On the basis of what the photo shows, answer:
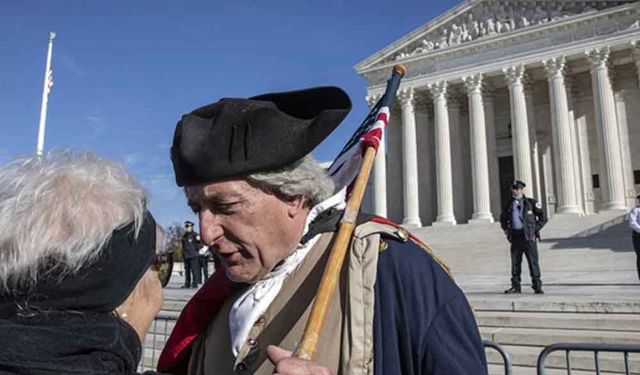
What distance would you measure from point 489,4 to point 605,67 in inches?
307

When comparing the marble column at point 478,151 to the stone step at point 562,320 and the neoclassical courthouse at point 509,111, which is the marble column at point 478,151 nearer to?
the neoclassical courthouse at point 509,111

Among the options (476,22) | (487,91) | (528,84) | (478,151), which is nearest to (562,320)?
(478,151)

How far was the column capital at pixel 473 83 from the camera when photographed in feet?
106

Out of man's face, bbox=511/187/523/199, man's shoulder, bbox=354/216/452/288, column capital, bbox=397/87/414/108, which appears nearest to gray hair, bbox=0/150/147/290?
man's shoulder, bbox=354/216/452/288

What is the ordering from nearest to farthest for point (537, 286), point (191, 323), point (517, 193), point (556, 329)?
1. point (191, 323)
2. point (556, 329)
3. point (537, 286)
4. point (517, 193)

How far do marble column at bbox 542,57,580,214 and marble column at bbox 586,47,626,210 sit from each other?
150cm

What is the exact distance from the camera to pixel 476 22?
1297 inches

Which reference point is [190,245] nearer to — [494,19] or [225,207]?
[225,207]

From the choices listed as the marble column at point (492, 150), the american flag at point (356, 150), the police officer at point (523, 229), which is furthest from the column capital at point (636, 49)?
the american flag at point (356, 150)

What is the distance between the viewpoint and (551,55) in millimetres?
30062

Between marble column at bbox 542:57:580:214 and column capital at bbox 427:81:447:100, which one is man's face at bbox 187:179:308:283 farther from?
column capital at bbox 427:81:447:100

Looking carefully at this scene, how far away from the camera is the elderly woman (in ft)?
4.08

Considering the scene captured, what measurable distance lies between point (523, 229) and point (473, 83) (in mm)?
23071

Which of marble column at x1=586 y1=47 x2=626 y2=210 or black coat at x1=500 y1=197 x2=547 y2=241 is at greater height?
marble column at x1=586 y1=47 x2=626 y2=210
